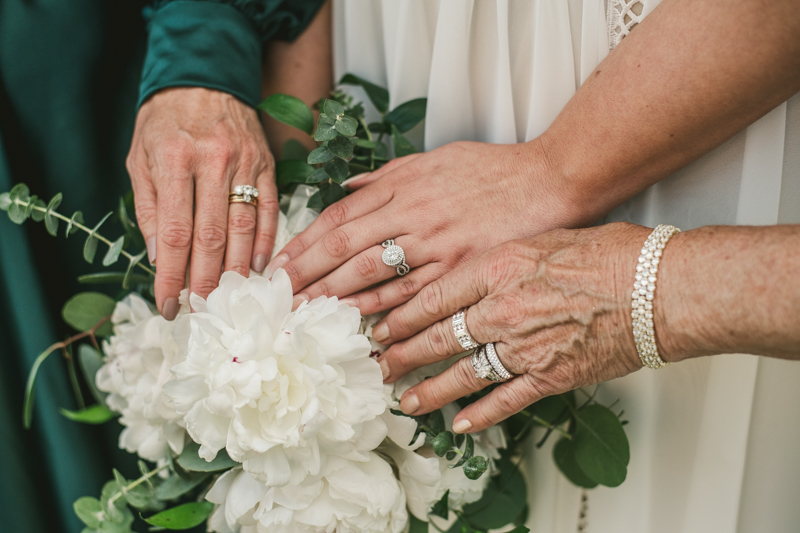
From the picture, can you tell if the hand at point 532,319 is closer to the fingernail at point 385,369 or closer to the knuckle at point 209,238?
the fingernail at point 385,369

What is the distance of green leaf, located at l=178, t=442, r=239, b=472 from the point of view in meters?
0.64

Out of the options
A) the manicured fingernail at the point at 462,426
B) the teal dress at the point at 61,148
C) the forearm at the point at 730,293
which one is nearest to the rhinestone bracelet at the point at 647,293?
the forearm at the point at 730,293

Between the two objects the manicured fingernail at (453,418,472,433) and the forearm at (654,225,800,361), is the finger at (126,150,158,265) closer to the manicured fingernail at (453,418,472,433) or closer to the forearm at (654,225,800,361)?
the manicured fingernail at (453,418,472,433)

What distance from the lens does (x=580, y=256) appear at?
1.99 feet

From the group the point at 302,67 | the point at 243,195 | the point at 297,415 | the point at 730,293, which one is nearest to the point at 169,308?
the point at 243,195

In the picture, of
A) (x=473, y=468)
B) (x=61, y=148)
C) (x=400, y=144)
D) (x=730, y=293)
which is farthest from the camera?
(x=61, y=148)

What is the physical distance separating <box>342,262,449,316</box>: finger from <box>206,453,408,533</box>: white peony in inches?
8.1

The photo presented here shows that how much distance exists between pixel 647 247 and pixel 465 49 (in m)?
0.42

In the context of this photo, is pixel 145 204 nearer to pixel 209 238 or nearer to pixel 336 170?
pixel 209 238

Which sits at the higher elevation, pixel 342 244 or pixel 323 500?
pixel 342 244

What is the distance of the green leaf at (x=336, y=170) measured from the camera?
2.25 ft

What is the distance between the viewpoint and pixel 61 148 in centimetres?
105

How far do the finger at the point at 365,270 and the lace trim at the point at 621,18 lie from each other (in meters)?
0.39

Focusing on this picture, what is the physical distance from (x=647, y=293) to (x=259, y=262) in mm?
523
